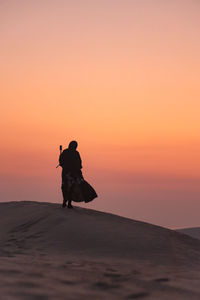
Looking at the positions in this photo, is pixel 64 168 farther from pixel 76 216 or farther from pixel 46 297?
pixel 46 297

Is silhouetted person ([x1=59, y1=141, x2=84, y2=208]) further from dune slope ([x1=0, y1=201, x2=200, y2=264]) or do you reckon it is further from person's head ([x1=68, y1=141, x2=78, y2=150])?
dune slope ([x1=0, y1=201, x2=200, y2=264])

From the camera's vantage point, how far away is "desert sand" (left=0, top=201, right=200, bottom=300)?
17.3 ft

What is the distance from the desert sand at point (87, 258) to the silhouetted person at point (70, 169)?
0.80 meters

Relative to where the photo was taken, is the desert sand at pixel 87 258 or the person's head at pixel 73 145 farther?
the person's head at pixel 73 145

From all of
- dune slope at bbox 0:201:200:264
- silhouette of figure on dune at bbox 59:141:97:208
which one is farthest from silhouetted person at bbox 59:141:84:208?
dune slope at bbox 0:201:200:264

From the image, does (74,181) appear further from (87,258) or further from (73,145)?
(87,258)

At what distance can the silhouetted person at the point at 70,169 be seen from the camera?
13.8 m

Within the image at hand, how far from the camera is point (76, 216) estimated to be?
12844 mm

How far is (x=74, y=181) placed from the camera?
1383 centimetres

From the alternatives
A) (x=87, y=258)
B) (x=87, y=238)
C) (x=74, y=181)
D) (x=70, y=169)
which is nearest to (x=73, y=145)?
(x=70, y=169)

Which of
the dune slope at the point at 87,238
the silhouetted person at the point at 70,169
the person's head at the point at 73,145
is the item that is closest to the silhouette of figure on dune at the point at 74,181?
the silhouetted person at the point at 70,169

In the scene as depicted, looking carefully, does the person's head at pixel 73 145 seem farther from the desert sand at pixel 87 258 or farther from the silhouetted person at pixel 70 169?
the desert sand at pixel 87 258

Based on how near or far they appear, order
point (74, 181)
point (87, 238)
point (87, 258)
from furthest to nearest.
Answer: point (74, 181)
point (87, 238)
point (87, 258)

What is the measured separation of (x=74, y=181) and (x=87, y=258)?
531 centimetres
